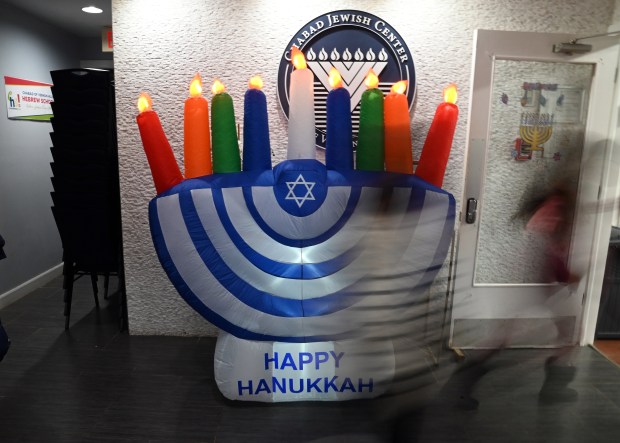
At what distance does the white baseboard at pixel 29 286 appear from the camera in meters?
3.38

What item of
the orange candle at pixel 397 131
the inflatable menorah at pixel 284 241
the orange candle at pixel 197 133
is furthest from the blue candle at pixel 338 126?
the orange candle at pixel 197 133

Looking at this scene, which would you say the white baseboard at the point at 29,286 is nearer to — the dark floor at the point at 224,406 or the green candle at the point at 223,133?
the dark floor at the point at 224,406

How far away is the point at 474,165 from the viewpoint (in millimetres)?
2562

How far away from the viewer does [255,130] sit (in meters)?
2.00

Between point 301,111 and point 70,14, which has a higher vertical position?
point 70,14

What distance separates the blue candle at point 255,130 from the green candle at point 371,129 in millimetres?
417

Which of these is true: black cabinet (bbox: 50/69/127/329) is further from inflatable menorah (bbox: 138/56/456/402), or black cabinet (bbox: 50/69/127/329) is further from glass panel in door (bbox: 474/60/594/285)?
glass panel in door (bbox: 474/60/594/285)

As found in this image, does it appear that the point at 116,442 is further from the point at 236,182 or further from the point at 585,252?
the point at 585,252

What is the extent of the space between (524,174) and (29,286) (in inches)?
Result: 145

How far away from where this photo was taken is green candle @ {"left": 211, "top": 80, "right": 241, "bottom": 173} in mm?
2006

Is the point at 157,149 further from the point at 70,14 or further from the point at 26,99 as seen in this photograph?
the point at 70,14

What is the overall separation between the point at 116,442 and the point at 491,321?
2.07 m

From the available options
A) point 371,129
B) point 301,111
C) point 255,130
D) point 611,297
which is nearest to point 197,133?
point 255,130

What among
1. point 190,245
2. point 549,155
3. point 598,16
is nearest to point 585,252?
point 549,155
